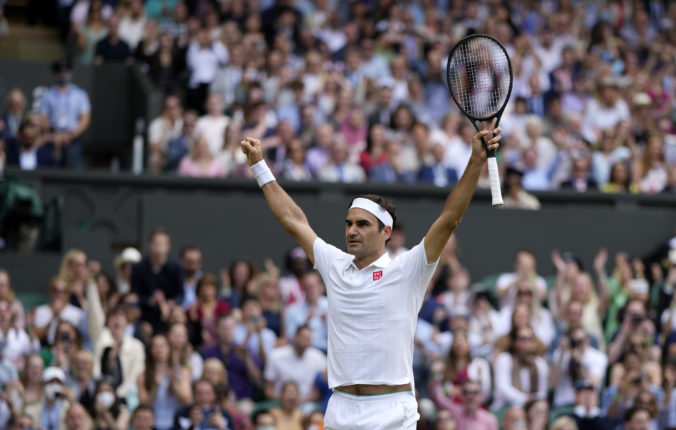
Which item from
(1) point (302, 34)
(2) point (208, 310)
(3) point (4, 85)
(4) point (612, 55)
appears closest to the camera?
(2) point (208, 310)

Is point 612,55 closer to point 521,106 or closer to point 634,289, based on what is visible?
point 521,106

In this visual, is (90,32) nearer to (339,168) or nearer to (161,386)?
(339,168)

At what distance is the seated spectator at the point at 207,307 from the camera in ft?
40.7

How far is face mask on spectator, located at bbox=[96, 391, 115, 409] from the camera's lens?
11.1 m

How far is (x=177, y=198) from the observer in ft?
47.3

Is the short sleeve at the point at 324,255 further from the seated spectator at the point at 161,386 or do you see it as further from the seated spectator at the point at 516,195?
the seated spectator at the point at 516,195

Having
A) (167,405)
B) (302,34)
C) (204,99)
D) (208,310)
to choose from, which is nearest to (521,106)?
(302,34)

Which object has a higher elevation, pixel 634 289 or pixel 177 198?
pixel 177 198

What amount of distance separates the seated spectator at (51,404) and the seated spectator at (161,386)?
707mm

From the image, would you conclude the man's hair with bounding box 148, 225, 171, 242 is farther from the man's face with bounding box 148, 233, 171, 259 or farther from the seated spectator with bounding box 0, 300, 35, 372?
the seated spectator with bounding box 0, 300, 35, 372

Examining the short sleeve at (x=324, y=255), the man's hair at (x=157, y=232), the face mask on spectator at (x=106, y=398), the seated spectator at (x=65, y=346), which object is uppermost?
the man's hair at (x=157, y=232)

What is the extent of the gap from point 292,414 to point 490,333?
7.97ft

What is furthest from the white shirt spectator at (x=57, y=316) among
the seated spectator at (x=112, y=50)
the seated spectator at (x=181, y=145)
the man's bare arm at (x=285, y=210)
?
the man's bare arm at (x=285, y=210)

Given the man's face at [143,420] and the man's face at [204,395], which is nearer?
the man's face at [143,420]
